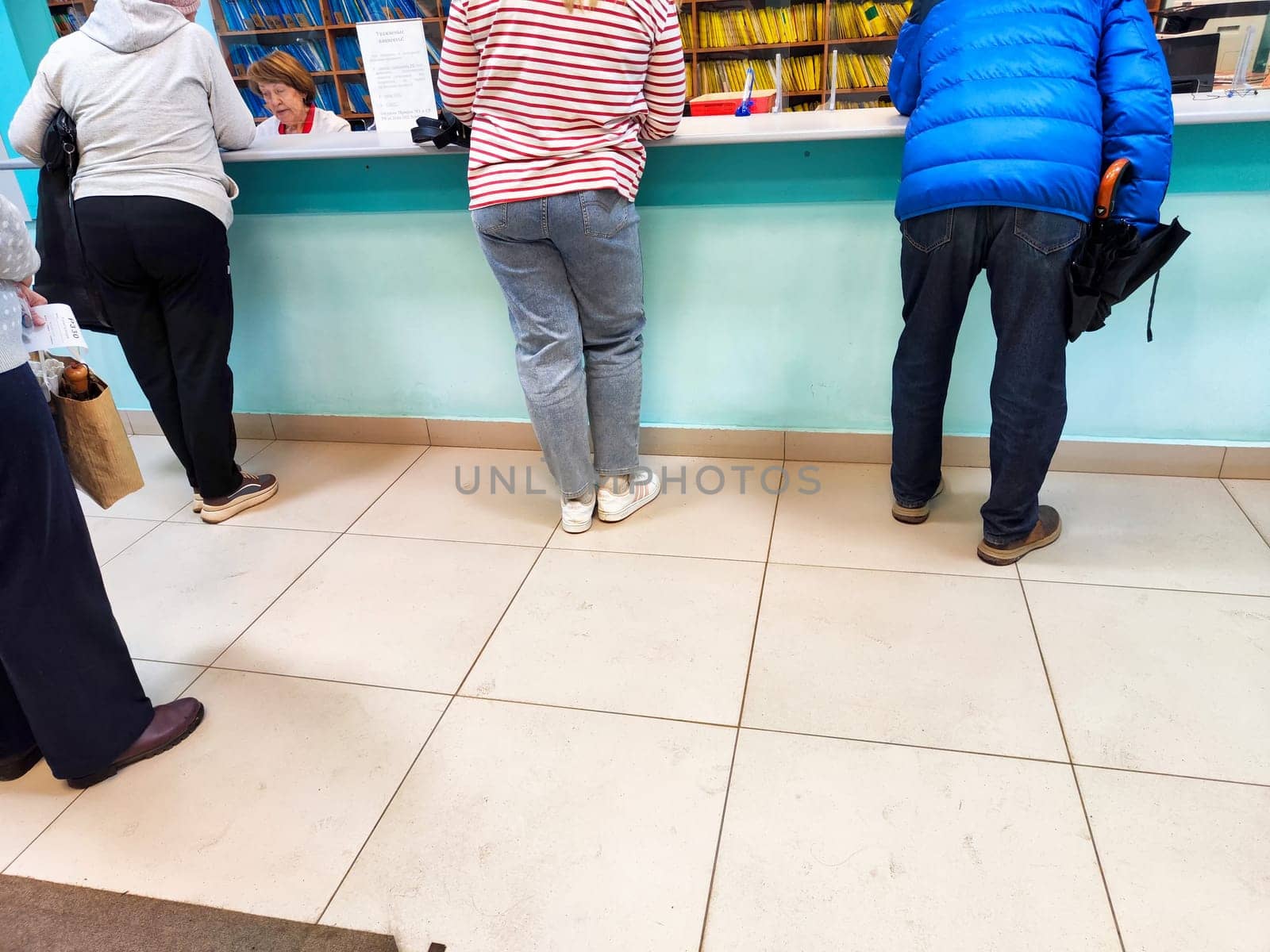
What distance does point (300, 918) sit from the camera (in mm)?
1259

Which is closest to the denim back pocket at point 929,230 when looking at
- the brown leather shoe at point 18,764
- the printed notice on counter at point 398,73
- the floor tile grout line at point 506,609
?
the floor tile grout line at point 506,609

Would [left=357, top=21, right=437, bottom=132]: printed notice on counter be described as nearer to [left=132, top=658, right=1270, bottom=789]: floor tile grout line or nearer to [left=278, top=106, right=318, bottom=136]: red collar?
[left=278, top=106, right=318, bottom=136]: red collar

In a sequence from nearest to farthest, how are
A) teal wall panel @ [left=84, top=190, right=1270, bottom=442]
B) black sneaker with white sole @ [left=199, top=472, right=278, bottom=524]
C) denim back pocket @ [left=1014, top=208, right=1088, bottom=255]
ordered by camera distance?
1. denim back pocket @ [left=1014, top=208, right=1088, bottom=255]
2. teal wall panel @ [left=84, top=190, right=1270, bottom=442]
3. black sneaker with white sole @ [left=199, top=472, right=278, bottom=524]

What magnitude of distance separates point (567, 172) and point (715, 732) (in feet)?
3.92

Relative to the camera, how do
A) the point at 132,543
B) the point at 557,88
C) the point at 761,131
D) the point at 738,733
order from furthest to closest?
the point at 132,543
the point at 761,131
the point at 557,88
the point at 738,733

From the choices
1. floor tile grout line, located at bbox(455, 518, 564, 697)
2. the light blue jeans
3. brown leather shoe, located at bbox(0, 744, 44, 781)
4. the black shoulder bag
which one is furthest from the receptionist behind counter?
brown leather shoe, located at bbox(0, 744, 44, 781)

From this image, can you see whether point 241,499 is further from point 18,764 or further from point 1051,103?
point 1051,103

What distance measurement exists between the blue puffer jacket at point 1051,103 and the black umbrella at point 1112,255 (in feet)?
0.09

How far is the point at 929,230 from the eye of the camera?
1.75m

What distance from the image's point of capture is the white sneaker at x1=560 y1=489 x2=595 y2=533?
2199 mm

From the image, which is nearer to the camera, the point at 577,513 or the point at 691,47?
the point at 577,513

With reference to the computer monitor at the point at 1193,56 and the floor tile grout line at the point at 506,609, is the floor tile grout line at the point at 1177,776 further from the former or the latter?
the computer monitor at the point at 1193,56

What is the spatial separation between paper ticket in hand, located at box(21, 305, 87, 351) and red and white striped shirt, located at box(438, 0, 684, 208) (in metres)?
0.84

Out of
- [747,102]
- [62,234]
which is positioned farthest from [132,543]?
[747,102]
